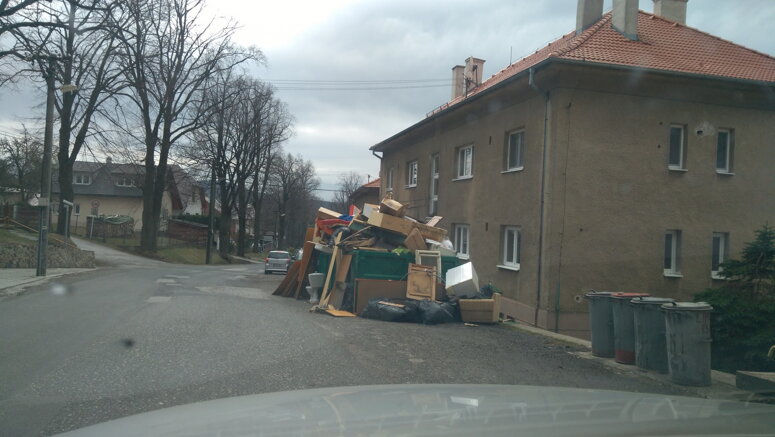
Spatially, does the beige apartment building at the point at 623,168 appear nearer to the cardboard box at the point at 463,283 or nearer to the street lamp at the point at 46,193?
the cardboard box at the point at 463,283

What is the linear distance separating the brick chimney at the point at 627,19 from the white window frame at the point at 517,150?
3767 millimetres

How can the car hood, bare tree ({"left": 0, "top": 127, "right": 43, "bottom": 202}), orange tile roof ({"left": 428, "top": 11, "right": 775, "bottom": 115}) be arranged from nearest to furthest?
the car hood
orange tile roof ({"left": 428, "top": 11, "right": 775, "bottom": 115})
bare tree ({"left": 0, "top": 127, "right": 43, "bottom": 202})

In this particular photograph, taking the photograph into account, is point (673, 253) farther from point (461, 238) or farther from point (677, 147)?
point (461, 238)

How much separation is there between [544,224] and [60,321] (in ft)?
32.2

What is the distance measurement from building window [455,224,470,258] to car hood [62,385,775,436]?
15134mm

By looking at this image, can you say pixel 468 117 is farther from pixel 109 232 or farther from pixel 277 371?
pixel 109 232

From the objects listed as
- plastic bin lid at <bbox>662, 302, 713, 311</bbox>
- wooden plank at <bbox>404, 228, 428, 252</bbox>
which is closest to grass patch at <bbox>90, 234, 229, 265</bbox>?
wooden plank at <bbox>404, 228, 428, 252</bbox>

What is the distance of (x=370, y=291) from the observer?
44.8ft

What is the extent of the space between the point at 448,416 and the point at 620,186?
40.6 ft

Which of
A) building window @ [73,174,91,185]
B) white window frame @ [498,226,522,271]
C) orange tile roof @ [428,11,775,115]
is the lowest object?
white window frame @ [498,226,522,271]

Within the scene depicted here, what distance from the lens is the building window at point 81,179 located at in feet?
210

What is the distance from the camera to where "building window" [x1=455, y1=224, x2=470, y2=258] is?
61.8ft

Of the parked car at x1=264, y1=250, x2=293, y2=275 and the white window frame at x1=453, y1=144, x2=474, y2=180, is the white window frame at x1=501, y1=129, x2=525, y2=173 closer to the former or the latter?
the white window frame at x1=453, y1=144, x2=474, y2=180

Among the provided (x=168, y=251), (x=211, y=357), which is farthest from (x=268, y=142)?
(x=211, y=357)
